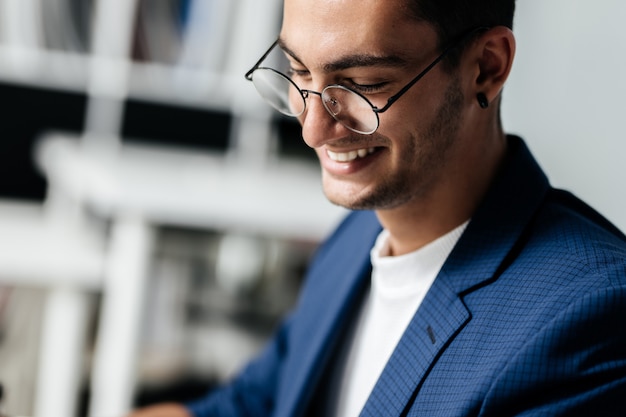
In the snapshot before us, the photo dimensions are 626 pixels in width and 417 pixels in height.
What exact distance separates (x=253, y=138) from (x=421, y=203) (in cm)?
208

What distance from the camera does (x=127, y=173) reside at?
2447 millimetres

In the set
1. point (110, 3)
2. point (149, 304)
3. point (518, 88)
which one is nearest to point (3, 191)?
point (110, 3)

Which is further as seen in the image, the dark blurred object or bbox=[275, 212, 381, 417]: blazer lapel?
the dark blurred object

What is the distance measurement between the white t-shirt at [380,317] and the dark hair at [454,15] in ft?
0.90

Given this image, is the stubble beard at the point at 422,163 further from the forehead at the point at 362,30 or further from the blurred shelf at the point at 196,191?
the blurred shelf at the point at 196,191

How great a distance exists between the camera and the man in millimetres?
886

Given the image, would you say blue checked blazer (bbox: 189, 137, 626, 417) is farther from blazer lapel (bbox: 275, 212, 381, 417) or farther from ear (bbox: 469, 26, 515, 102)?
ear (bbox: 469, 26, 515, 102)

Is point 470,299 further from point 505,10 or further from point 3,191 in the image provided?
point 3,191

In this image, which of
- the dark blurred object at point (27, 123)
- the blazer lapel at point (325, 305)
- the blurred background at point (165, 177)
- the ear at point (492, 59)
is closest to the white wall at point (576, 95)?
the blurred background at point (165, 177)

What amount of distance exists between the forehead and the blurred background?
1.70 feet

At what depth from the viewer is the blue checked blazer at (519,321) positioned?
0.87 metres

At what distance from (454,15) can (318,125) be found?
22 centimetres

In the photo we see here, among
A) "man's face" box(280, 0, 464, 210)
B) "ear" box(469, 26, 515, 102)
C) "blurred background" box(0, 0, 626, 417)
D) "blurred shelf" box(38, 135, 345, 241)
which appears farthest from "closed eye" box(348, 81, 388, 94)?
"blurred shelf" box(38, 135, 345, 241)

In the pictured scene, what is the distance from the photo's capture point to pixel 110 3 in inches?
118
